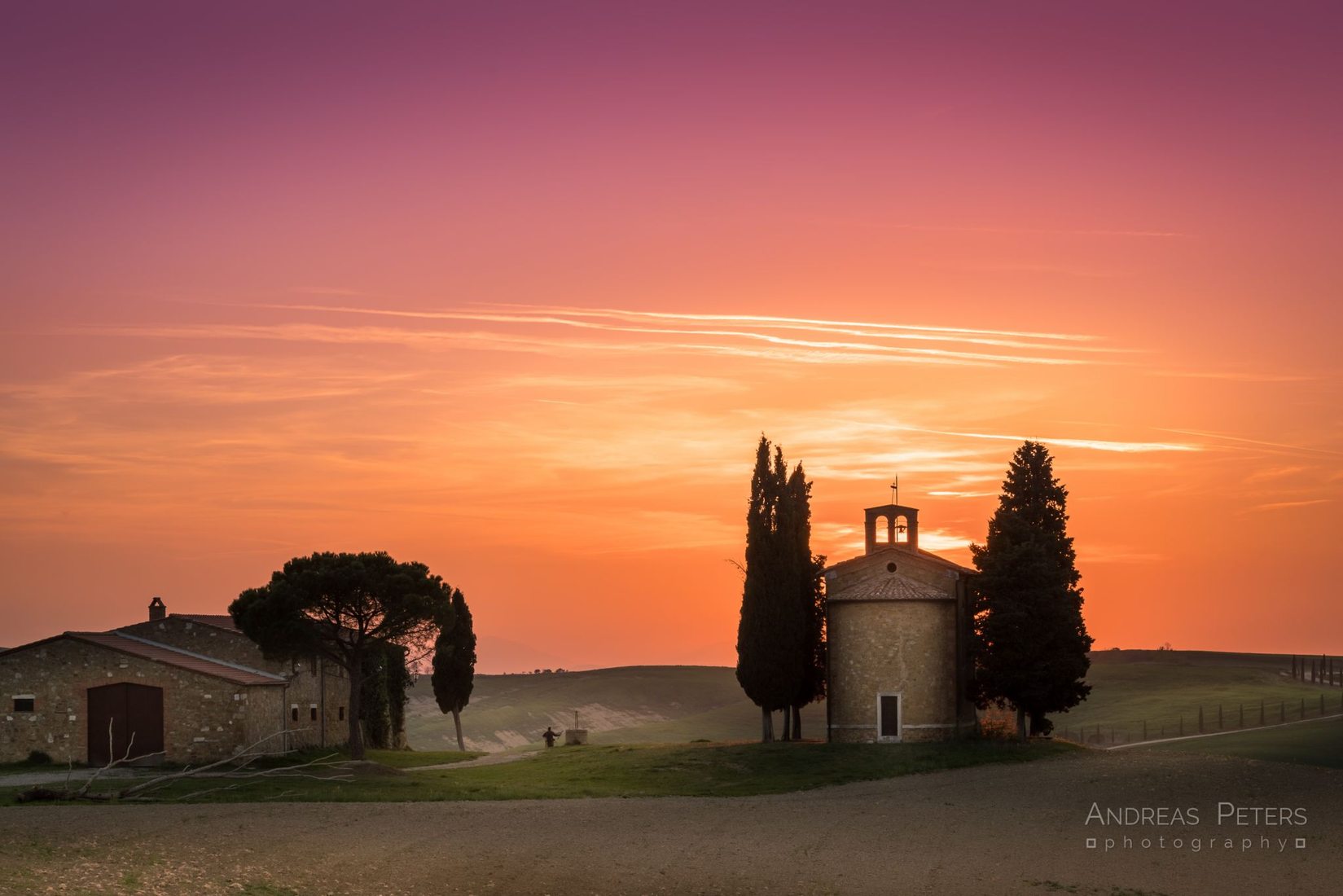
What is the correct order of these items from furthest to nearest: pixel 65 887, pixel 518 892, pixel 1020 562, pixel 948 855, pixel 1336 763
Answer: pixel 1020 562, pixel 1336 763, pixel 948 855, pixel 518 892, pixel 65 887

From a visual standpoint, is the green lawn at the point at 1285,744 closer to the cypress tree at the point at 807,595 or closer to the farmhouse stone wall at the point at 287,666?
the cypress tree at the point at 807,595

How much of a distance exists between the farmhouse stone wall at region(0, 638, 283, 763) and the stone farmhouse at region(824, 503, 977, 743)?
25.6 m

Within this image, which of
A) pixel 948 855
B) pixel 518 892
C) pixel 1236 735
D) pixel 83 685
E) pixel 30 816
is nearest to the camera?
pixel 518 892

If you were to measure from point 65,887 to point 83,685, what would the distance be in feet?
114

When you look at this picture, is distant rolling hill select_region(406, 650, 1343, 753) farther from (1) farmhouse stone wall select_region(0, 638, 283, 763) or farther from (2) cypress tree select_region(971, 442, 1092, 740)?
(1) farmhouse stone wall select_region(0, 638, 283, 763)

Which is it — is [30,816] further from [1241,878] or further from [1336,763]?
[1336,763]

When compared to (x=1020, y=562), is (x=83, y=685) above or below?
below

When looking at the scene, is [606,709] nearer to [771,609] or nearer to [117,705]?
[771,609]

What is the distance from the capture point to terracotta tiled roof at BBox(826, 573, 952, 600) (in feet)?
202

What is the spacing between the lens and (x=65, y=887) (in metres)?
25.0

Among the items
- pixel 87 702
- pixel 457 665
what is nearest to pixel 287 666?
pixel 87 702

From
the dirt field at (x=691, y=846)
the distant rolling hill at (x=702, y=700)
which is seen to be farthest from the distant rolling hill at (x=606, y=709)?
the dirt field at (x=691, y=846)

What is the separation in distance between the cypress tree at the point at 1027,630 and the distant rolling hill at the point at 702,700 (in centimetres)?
2552

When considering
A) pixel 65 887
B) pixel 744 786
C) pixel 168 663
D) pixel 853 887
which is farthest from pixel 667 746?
pixel 65 887
